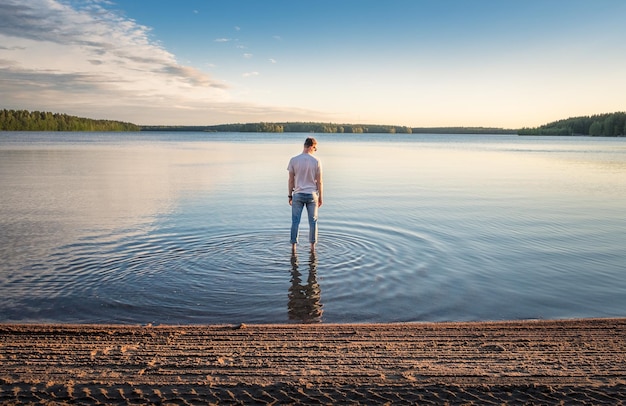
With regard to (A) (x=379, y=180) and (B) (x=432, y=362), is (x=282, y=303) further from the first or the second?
(A) (x=379, y=180)

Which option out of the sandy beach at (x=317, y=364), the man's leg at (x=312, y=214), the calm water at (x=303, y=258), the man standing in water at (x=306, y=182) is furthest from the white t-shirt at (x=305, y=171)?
the sandy beach at (x=317, y=364)

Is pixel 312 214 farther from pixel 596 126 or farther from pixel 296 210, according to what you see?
pixel 596 126

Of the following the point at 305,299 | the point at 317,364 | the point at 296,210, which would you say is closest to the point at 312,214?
the point at 296,210

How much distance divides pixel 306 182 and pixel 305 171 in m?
0.26

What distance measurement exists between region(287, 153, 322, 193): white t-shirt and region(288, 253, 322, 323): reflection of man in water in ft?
6.14

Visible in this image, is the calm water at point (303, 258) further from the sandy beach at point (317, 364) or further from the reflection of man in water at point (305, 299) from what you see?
the sandy beach at point (317, 364)

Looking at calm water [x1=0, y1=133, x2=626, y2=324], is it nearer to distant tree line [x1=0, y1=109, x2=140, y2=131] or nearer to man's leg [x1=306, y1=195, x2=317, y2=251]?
man's leg [x1=306, y1=195, x2=317, y2=251]

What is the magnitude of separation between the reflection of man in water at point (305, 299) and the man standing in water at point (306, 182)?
4.86ft

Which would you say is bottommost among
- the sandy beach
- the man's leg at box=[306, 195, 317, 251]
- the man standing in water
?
the sandy beach

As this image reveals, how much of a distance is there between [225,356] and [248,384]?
760 millimetres

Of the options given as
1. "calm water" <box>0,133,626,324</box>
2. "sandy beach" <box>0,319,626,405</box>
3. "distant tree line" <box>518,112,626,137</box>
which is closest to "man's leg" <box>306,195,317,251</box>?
"calm water" <box>0,133,626,324</box>

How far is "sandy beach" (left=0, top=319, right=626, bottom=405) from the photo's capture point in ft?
14.3

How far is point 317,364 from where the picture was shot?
198 inches

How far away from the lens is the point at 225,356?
5.21 metres
